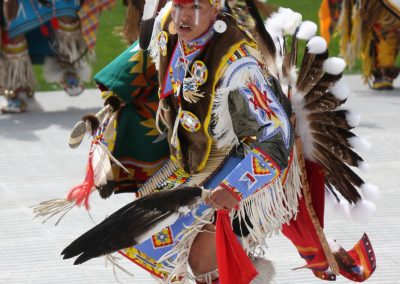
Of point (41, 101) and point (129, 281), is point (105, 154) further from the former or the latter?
point (41, 101)

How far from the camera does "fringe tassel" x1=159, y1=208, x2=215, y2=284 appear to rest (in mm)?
3354

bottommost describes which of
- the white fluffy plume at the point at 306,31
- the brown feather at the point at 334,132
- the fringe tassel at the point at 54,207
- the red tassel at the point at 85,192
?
the fringe tassel at the point at 54,207

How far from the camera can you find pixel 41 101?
8898 millimetres

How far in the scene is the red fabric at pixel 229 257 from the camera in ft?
10.6

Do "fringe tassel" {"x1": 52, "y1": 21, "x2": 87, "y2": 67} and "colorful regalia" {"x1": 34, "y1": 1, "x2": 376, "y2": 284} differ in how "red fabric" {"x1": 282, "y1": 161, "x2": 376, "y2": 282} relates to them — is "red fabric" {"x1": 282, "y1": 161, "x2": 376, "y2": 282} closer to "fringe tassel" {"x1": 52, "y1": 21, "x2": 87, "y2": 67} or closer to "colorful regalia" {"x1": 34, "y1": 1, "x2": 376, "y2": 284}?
"colorful regalia" {"x1": 34, "y1": 1, "x2": 376, "y2": 284}

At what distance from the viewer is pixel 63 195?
19.3 ft

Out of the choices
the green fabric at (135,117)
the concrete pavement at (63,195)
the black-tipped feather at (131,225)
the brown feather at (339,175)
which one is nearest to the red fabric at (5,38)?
the concrete pavement at (63,195)

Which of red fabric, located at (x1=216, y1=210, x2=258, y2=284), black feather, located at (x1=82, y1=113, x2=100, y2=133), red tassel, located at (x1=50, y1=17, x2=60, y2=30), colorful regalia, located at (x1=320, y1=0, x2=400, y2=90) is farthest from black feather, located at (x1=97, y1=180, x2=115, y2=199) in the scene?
colorful regalia, located at (x1=320, y1=0, x2=400, y2=90)

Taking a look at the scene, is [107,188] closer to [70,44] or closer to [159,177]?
[159,177]

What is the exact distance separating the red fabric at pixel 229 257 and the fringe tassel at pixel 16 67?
516 centimetres

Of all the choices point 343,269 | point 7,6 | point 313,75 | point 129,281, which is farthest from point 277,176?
point 7,6

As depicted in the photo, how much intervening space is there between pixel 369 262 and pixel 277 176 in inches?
37.2

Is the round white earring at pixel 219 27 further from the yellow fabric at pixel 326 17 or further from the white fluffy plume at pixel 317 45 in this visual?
the yellow fabric at pixel 326 17

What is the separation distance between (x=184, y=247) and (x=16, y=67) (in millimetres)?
5007
